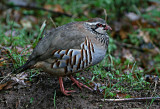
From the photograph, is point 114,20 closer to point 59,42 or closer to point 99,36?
point 99,36

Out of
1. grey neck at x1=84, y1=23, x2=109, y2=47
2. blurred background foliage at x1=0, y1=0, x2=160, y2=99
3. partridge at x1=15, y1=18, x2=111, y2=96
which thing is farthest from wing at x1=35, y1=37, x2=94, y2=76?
blurred background foliage at x1=0, y1=0, x2=160, y2=99

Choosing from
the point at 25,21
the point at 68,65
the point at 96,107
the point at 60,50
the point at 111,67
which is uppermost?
the point at 25,21

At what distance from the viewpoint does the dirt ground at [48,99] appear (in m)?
3.58

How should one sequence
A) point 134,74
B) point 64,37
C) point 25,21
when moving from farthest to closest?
point 25,21 → point 134,74 → point 64,37

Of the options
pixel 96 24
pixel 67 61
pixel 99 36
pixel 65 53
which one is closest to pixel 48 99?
pixel 67 61

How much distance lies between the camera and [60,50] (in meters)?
3.71

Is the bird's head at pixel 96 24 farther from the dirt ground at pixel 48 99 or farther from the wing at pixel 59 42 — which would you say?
the dirt ground at pixel 48 99

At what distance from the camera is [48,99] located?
3.78 m

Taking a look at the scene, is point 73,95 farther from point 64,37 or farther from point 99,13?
point 99,13

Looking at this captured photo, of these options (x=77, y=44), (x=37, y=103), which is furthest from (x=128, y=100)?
(x=37, y=103)

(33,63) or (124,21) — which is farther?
(124,21)

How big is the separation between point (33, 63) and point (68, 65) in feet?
1.94

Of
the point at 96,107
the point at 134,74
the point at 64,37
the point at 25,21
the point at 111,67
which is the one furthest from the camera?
the point at 25,21

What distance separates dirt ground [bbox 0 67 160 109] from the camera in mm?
3578
